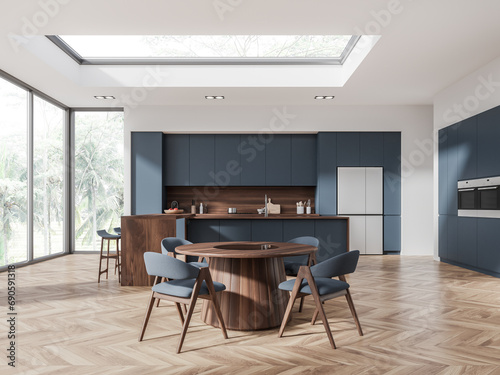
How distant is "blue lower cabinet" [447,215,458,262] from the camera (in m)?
7.32

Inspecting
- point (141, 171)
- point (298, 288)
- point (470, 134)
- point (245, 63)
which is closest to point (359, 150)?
point (470, 134)

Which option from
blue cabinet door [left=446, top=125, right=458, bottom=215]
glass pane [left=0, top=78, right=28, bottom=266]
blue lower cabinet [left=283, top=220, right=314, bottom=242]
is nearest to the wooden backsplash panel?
blue lower cabinet [left=283, top=220, right=314, bottom=242]

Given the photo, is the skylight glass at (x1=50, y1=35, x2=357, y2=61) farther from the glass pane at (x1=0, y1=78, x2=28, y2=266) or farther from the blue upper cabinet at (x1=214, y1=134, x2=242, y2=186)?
the blue upper cabinet at (x1=214, y1=134, x2=242, y2=186)

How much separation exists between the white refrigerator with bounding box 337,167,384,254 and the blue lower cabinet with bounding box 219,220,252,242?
2289mm

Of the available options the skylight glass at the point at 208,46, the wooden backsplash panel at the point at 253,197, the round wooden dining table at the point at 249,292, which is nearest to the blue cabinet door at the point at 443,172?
the skylight glass at the point at 208,46

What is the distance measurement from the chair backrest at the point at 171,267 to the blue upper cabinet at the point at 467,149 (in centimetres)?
524

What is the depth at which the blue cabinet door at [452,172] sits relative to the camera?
7316mm

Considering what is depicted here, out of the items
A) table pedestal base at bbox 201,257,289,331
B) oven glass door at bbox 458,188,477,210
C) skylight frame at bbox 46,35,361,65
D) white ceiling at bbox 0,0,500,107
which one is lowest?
table pedestal base at bbox 201,257,289,331

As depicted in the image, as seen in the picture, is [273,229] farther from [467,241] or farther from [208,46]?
[208,46]

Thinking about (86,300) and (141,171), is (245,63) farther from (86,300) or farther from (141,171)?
(86,300)

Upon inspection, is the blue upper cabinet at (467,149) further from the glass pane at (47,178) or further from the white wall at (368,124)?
the glass pane at (47,178)

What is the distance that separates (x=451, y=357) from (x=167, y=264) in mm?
2120

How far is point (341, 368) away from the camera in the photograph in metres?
2.86

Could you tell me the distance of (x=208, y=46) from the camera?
679 centimetres
